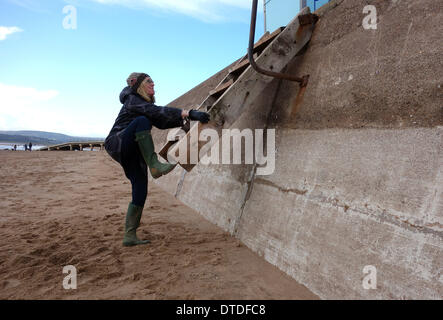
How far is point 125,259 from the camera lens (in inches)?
106

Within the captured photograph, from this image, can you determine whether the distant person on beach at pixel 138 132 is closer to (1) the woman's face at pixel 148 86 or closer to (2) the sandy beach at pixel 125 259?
(1) the woman's face at pixel 148 86

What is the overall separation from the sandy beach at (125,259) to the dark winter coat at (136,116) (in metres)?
1.00

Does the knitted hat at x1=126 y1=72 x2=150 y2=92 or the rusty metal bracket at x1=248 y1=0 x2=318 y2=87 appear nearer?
the rusty metal bracket at x1=248 y1=0 x2=318 y2=87

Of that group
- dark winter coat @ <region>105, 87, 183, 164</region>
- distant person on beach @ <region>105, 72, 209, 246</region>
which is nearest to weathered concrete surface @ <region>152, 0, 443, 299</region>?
A: distant person on beach @ <region>105, 72, 209, 246</region>

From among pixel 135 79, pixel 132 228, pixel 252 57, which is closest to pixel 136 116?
pixel 135 79

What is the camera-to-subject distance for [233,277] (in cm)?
231

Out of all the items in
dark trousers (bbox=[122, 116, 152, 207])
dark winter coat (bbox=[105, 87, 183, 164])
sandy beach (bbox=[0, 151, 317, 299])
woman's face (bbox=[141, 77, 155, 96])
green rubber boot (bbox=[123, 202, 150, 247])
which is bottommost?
sandy beach (bbox=[0, 151, 317, 299])

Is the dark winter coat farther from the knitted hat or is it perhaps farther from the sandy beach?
the sandy beach

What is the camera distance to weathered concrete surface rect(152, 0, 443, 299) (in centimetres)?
167

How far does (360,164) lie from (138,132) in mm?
1936

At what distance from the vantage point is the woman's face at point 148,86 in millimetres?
3109

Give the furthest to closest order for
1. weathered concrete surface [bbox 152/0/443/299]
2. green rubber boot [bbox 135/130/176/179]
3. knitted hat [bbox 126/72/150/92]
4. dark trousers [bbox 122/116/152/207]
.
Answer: knitted hat [bbox 126/72/150/92]
dark trousers [bbox 122/116/152/207]
green rubber boot [bbox 135/130/176/179]
weathered concrete surface [bbox 152/0/443/299]
